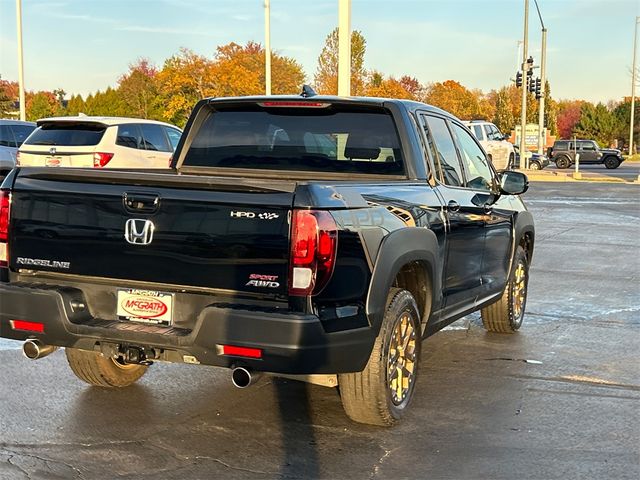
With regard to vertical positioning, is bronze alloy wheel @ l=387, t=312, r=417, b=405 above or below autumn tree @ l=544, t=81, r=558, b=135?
below

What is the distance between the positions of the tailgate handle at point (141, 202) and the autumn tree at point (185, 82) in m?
55.5

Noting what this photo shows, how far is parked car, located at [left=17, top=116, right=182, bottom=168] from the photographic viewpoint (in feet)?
46.7

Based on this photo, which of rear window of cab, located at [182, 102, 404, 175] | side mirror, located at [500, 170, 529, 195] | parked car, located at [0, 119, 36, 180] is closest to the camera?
rear window of cab, located at [182, 102, 404, 175]

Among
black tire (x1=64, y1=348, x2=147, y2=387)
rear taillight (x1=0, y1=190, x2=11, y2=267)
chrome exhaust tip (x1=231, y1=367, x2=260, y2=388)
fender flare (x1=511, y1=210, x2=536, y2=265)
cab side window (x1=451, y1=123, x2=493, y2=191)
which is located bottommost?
black tire (x1=64, y1=348, x2=147, y2=387)

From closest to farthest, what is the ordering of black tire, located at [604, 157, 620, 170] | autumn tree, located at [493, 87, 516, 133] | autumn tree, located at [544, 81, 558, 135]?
black tire, located at [604, 157, 620, 170] < autumn tree, located at [493, 87, 516, 133] < autumn tree, located at [544, 81, 558, 135]

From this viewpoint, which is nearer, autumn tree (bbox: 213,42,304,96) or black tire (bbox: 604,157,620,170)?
black tire (bbox: 604,157,620,170)

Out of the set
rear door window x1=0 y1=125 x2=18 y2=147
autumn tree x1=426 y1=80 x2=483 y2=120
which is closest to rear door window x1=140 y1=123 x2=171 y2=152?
rear door window x1=0 y1=125 x2=18 y2=147

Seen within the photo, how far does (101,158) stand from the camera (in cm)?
1419

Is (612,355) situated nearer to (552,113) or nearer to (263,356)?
(263,356)

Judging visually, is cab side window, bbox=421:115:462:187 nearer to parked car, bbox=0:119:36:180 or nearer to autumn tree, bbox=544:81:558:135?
parked car, bbox=0:119:36:180

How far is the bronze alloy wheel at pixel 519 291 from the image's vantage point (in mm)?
7156

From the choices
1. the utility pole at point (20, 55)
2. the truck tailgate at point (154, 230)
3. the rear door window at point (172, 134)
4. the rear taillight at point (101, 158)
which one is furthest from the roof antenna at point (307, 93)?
the utility pole at point (20, 55)

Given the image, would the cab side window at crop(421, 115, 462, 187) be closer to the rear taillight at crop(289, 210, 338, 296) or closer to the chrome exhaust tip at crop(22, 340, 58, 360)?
the rear taillight at crop(289, 210, 338, 296)

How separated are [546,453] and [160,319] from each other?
2187 mm
